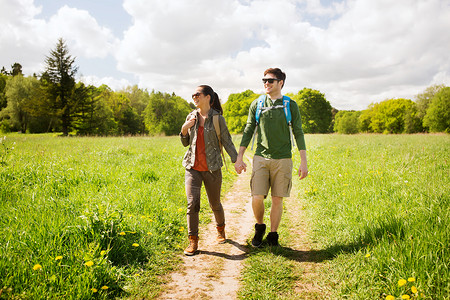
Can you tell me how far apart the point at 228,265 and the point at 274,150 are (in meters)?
1.74

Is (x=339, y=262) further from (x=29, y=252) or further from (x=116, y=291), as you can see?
(x=29, y=252)

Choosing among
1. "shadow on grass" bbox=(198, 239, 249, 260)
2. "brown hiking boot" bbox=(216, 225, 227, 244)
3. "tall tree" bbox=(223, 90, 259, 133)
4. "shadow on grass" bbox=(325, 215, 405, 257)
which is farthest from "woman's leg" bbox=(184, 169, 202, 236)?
"tall tree" bbox=(223, 90, 259, 133)

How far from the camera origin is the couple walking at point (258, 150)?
3686 mm

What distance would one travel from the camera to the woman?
3.80m

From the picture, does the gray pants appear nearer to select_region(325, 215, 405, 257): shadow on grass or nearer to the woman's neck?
the woman's neck

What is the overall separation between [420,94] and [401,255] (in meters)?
75.0

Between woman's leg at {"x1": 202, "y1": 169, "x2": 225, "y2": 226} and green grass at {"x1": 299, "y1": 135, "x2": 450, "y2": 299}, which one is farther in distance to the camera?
woman's leg at {"x1": 202, "y1": 169, "x2": 225, "y2": 226}

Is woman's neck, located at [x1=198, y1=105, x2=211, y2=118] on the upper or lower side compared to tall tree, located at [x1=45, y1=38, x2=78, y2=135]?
lower

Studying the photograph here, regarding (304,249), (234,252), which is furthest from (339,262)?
(234,252)

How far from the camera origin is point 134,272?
3.10 m

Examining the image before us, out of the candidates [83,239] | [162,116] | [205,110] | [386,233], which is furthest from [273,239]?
[162,116]

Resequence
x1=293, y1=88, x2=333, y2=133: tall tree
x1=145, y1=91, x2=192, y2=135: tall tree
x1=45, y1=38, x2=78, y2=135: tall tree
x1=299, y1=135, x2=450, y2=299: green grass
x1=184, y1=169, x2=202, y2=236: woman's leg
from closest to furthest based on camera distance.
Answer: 1. x1=299, y1=135, x2=450, y2=299: green grass
2. x1=184, y1=169, x2=202, y2=236: woman's leg
3. x1=45, y1=38, x2=78, y2=135: tall tree
4. x1=293, y1=88, x2=333, y2=133: tall tree
5. x1=145, y1=91, x2=192, y2=135: tall tree

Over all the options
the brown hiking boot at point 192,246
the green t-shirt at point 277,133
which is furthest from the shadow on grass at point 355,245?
the green t-shirt at point 277,133

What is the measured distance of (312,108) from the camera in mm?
57500
